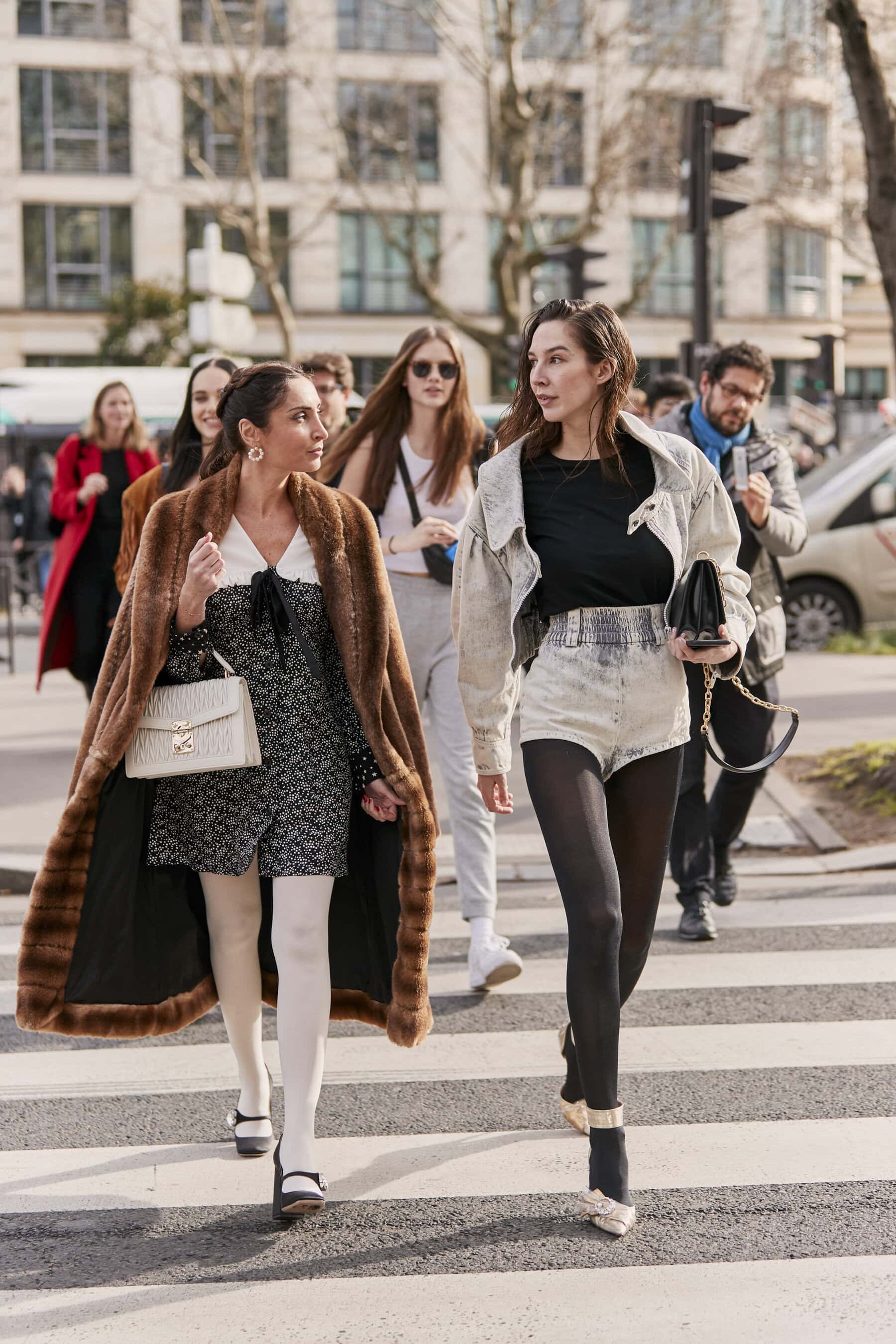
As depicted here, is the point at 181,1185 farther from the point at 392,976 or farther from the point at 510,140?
the point at 510,140

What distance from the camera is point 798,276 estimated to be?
47.2 m

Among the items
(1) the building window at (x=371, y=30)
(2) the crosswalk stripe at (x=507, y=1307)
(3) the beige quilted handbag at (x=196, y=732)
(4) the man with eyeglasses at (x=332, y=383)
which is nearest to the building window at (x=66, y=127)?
(1) the building window at (x=371, y=30)

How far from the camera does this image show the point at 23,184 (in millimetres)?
43375

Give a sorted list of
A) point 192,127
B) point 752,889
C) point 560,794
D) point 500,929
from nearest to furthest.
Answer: point 560,794, point 500,929, point 752,889, point 192,127

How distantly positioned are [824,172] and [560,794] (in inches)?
1255

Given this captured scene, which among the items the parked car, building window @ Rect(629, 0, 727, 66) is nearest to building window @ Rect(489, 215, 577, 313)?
building window @ Rect(629, 0, 727, 66)

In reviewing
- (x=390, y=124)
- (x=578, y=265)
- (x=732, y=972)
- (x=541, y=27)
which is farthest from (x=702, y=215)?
(x=390, y=124)

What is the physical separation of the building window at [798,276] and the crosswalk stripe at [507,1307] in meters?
45.5

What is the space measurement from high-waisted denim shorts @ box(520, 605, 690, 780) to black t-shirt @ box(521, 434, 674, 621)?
0.13 feet

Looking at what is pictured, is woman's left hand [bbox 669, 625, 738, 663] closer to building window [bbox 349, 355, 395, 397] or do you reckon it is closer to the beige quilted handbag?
the beige quilted handbag

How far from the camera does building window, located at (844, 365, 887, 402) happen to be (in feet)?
170

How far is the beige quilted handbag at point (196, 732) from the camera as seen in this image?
12.2ft

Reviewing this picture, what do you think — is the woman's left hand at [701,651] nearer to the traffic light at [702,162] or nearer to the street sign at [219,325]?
the traffic light at [702,162]

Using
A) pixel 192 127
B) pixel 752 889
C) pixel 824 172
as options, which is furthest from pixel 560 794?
pixel 192 127
